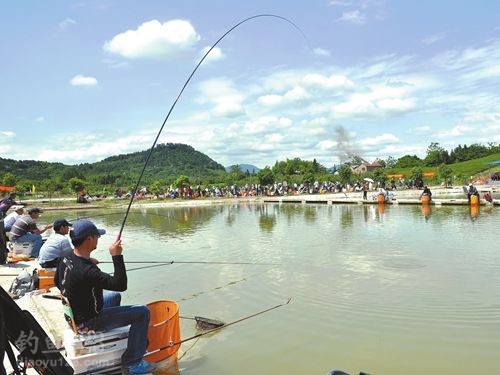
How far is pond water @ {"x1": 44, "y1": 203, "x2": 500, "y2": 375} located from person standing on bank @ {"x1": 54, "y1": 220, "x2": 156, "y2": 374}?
1200mm

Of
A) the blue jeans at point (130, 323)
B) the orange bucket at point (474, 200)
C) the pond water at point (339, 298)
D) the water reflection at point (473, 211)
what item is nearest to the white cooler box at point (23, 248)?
the pond water at point (339, 298)

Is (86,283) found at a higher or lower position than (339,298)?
higher

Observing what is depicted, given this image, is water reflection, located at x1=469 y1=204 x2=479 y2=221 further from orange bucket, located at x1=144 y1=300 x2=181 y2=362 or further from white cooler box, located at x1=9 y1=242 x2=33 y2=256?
orange bucket, located at x1=144 y1=300 x2=181 y2=362

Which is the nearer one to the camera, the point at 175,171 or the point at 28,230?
the point at 28,230

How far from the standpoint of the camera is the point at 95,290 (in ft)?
14.6

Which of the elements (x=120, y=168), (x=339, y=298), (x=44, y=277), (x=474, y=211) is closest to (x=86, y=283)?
(x=44, y=277)

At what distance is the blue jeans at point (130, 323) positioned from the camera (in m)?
4.72

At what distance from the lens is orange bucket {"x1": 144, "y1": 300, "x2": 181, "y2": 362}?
5.38m

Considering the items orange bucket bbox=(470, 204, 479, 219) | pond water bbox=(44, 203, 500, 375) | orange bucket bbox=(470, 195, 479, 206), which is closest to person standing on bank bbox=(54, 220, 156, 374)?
pond water bbox=(44, 203, 500, 375)

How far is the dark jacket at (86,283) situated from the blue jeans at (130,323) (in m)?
0.14

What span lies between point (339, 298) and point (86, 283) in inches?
224

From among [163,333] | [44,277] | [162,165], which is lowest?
[163,333]

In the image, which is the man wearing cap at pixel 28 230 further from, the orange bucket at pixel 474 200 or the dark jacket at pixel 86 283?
the orange bucket at pixel 474 200

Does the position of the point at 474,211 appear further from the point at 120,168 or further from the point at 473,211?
the point at 120,168
